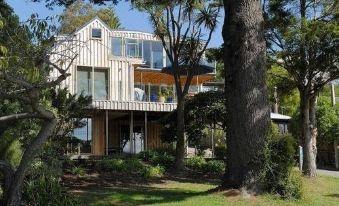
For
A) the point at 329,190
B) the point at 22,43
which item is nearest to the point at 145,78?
the point at 329,190

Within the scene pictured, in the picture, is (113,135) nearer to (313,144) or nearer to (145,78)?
(145,78)

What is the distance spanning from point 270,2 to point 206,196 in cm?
1123

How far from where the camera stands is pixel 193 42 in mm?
24094

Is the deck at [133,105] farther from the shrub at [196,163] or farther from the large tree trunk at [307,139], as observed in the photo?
the large tree trunk at [307,139]

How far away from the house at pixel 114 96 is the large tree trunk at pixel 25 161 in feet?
66.8

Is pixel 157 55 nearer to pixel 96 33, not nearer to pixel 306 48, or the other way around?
pixel 96 33

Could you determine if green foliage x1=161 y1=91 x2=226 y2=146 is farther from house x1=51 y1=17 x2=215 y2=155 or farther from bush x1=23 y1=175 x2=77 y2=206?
bush x1=23 y1=175 x2=77 y2=206

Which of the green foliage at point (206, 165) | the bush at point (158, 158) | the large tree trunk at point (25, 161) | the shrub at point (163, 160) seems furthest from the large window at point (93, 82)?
the large tree trunk at point (25, 161)

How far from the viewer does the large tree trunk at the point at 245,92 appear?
13.8 m

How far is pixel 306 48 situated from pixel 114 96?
1484cm

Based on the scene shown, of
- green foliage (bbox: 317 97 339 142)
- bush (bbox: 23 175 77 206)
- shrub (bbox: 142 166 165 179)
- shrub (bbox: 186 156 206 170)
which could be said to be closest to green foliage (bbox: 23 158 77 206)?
bush (bbox: 23 175 77 206)

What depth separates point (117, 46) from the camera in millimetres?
35469

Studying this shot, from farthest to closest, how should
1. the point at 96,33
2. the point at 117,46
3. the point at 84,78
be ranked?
the point at 117,46 → the point at 96,33 → the point at 84,78

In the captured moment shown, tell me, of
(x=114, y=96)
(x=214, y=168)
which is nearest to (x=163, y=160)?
(x=214, y=168)
